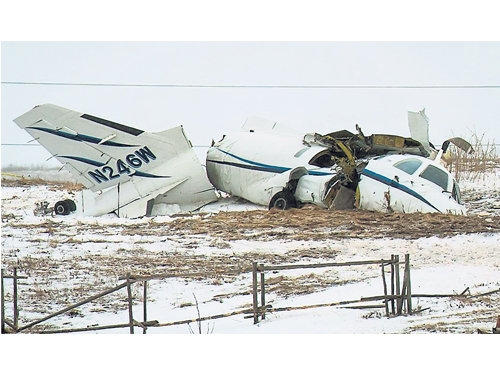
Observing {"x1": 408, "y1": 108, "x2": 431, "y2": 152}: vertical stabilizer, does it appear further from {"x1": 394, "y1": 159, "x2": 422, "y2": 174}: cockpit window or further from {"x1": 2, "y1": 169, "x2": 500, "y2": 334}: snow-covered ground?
{"x1": 2, "y1": 169, "x2": 500, "y2": 334}: snow-covered ground

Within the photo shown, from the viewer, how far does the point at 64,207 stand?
36.1 ft

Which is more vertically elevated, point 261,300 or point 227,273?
point 227,273

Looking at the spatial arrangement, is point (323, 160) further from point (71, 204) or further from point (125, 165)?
point (71, 204)

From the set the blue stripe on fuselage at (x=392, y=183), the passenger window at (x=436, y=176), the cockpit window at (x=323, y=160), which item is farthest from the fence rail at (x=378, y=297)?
the cockpit window at (x=323, y=160)

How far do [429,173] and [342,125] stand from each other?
Answer: 136cm

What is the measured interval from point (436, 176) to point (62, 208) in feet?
16.9

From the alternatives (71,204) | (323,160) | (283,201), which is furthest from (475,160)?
(71,204)

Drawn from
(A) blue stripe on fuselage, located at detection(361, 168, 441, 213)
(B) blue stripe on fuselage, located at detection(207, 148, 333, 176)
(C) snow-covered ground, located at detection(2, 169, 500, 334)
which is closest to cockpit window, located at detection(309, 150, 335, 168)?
(B) blue stripe on fuselage, located at detection(207, 148, 333, 176)

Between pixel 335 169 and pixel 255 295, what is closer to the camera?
pixel 255 295

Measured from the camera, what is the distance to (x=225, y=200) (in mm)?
12172

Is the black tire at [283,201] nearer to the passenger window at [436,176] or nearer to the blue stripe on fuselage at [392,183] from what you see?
the blue stripe on fuselage at [392,183]

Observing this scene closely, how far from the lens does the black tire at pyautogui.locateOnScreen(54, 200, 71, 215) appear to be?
10758mm

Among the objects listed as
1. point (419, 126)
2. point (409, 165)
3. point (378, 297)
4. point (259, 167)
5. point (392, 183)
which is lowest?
point (378, 297)

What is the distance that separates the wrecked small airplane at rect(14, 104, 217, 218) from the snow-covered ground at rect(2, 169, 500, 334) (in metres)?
1.17
